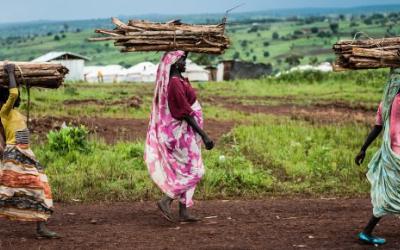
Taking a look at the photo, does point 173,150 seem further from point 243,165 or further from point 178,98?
point 243,165

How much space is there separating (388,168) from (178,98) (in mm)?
2171

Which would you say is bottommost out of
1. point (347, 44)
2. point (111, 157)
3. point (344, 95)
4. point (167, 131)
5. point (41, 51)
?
point (41, 51)

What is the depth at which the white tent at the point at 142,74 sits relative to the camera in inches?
2080

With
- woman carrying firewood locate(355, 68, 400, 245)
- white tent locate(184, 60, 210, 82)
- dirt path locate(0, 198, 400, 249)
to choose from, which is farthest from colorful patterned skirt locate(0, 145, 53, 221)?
white tent locate(184, 60, 210, 82)

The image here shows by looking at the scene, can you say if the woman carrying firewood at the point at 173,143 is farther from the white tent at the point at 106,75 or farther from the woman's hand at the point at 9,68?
the white tent at the point at 106,75

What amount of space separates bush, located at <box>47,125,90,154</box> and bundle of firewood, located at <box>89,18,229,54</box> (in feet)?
11.6

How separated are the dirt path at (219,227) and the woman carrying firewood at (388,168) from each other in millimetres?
326

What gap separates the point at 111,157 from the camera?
34.1 feet

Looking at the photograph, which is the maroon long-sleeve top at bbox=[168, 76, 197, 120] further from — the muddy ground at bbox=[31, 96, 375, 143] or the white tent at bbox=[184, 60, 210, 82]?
the white tent at bbox=[184, 60, 210, 82]

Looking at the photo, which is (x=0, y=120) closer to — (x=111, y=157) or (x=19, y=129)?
(x=19, y=129)

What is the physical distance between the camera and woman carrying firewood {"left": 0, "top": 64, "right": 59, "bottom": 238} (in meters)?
6.39

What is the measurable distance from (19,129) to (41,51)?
11856 cm

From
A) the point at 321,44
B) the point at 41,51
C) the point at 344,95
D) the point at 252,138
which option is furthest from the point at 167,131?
the point at 41,51

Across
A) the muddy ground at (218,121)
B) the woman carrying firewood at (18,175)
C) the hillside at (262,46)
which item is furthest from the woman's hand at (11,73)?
the hillside at (262,46)
